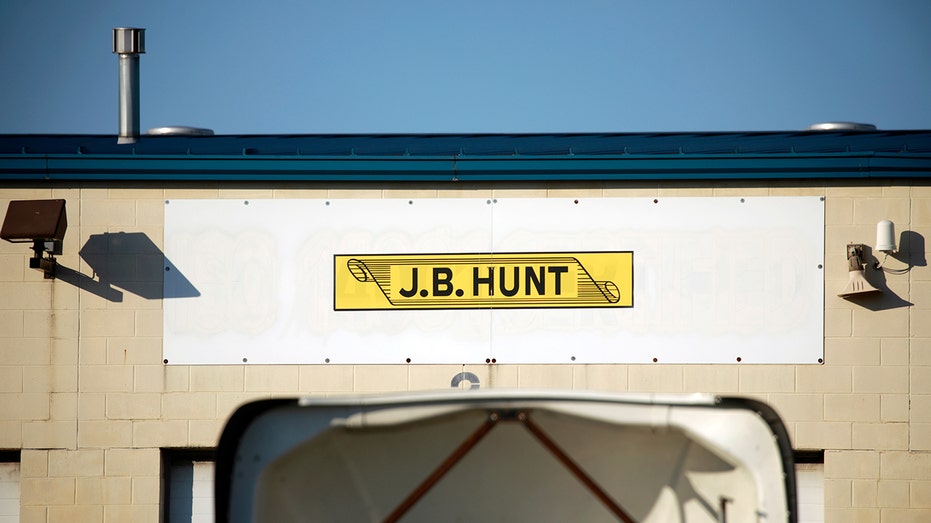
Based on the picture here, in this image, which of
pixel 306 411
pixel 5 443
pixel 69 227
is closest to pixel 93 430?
pixel 5 443

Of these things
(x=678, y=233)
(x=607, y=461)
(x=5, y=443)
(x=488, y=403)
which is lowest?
(x=5, y=443)

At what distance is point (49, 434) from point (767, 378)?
19.1 feet

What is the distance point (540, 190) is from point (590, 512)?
403 cm

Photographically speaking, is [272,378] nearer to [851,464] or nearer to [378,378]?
[378,378]

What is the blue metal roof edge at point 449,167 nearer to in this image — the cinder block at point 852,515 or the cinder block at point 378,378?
the cinder block at point 378,378

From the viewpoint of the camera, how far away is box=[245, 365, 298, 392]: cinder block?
862cm

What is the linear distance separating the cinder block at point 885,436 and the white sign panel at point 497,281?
872mm

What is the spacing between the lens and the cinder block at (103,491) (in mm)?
8539

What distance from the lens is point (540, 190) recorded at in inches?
344

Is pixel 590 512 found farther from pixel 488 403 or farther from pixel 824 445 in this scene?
pixel 824 445

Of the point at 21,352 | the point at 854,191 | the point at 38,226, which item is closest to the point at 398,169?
the point at 38,226

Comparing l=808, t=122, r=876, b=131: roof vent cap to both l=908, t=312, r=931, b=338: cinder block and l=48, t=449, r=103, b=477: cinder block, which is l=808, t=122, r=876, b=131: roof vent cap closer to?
l=908, t=312, r=931, b=338: cinder block

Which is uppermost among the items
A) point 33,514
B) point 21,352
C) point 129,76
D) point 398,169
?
point 129,76

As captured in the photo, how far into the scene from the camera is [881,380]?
8.45 m
